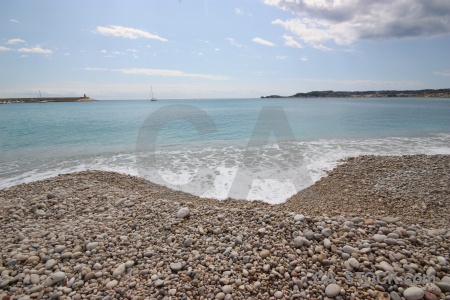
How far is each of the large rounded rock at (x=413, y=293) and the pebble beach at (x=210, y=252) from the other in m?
0.01

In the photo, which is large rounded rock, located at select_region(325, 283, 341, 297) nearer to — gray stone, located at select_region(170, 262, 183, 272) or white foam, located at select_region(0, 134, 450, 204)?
gray stone, located at select_region(170, 262, 183, 272)

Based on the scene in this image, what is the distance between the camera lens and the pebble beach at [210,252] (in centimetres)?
329

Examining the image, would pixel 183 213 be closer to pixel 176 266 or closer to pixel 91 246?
pixel 176 266

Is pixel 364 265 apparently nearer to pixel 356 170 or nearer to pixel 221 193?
pixel 221 193

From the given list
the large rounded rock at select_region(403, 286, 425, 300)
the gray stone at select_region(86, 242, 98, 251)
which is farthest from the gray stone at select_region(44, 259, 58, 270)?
the large rounded rock at select_region(403, 286, 425, 300)

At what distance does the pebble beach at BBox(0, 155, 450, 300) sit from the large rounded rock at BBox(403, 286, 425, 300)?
Answer: 0.01 metres

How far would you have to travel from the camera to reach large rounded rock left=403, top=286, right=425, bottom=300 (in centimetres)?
298

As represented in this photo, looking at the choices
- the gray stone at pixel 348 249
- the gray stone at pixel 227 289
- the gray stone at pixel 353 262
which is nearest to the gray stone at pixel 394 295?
the gray stone at pixel 353 262

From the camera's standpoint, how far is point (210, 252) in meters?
4.02

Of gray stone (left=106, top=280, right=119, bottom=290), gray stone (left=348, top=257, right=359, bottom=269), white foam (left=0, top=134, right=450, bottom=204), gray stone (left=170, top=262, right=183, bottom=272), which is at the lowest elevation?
white foam (left=0, top=134, right=450, bottom=204)

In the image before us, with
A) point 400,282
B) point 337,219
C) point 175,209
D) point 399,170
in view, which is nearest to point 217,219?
point 175,209

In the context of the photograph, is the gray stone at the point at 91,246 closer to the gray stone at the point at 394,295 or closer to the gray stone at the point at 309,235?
the gray stone at the point at 309,235

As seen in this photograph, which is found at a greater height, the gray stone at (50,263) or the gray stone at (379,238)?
the gray stone at (379,238)

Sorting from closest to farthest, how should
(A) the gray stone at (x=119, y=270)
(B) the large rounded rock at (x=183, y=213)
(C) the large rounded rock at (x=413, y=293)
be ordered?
(C) the large rounded rock at (x=413, y=293) < (A) the gray stone at (x=119, y=270) < (B) the large rounded rock at (x=183, y=213)
